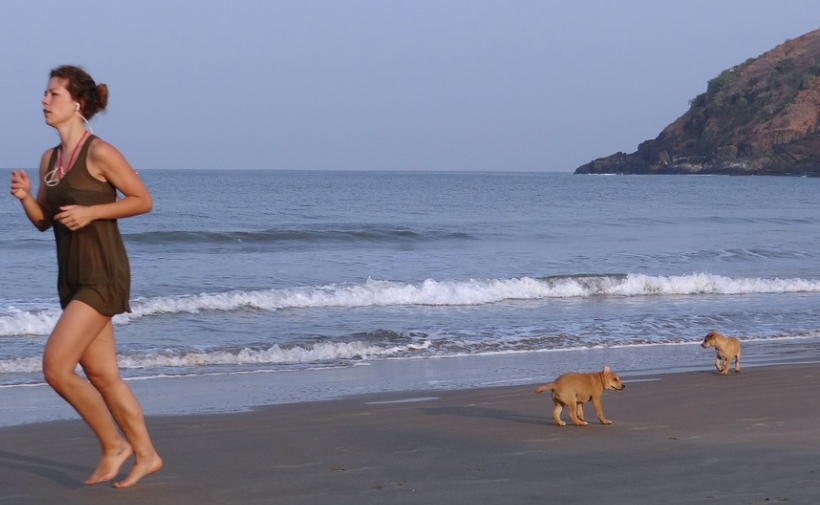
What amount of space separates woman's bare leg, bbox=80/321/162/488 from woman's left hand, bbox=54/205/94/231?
475 mm

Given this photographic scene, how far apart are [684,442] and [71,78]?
3.70 m

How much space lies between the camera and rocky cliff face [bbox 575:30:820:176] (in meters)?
96.4

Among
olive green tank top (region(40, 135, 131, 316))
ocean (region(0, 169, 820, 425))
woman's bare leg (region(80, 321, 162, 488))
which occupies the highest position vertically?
olive green tank top (region(40, 135, 131, 316))

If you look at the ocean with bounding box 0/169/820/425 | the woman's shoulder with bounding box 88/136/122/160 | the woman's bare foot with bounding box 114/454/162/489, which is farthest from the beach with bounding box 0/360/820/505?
the woman's shoulder with bounding box 88/136/122/160

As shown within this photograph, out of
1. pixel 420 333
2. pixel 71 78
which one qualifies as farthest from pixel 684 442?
pixel 420 333

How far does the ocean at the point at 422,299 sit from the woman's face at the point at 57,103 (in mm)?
3349

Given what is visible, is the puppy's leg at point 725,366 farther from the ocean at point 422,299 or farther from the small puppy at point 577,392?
the small puppy at point 577,392

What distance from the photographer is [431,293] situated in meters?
15.1

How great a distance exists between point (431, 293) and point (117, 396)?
11.1 metres

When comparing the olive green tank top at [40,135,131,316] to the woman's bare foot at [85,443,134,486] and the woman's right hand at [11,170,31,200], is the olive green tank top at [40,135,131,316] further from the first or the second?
the woman's bare foot at [85,443,134,486]

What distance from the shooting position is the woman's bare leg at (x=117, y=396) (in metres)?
4.04

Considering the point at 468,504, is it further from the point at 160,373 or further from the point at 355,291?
the point at 355,291

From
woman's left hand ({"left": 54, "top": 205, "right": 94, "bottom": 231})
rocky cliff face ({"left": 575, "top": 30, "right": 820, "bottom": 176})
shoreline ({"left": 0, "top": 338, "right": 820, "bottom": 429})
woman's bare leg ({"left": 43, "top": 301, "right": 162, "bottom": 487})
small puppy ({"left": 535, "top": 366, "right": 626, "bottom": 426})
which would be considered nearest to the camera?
woman's left hand ({"left": 54, "top": 205, "right": 94, "bottom": 231})

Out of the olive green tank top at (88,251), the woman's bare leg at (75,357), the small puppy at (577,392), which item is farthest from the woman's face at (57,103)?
the small puppy at (577,392)
